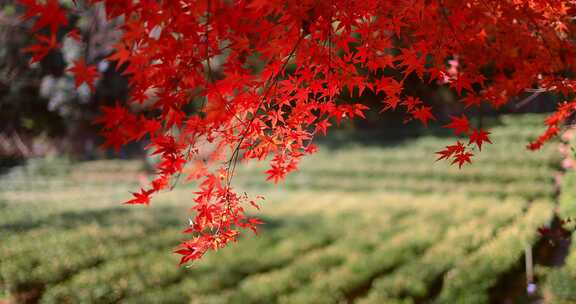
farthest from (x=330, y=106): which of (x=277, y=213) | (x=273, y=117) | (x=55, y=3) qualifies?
(x=277, y=213)

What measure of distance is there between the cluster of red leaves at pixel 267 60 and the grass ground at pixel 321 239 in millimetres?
2262

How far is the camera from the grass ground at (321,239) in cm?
509

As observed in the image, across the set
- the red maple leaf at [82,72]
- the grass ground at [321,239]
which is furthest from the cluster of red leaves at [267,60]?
the grass ground at [321,239]

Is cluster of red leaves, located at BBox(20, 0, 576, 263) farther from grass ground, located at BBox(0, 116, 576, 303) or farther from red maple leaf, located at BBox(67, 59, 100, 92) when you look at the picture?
grass ground, located at BBox(0, 116, 576, 303)

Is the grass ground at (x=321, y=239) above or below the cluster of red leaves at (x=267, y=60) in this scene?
below

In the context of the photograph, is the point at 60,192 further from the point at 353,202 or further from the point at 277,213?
the point at 353,202

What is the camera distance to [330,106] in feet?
10.5

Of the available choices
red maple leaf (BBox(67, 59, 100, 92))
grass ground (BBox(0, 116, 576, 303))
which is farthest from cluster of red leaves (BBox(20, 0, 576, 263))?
grass ground (BBox(0, 116, 576, 303))

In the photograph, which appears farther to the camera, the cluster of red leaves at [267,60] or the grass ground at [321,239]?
the grass ground at [321,239]

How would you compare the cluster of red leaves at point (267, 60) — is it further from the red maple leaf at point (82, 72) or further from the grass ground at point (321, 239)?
the grass ground at point (321, 239)

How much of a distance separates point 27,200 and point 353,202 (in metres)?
7.19

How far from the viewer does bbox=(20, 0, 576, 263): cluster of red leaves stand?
198 cm

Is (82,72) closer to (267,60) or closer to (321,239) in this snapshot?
(267,60)

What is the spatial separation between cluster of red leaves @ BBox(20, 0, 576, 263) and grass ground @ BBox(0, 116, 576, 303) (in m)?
2.26
